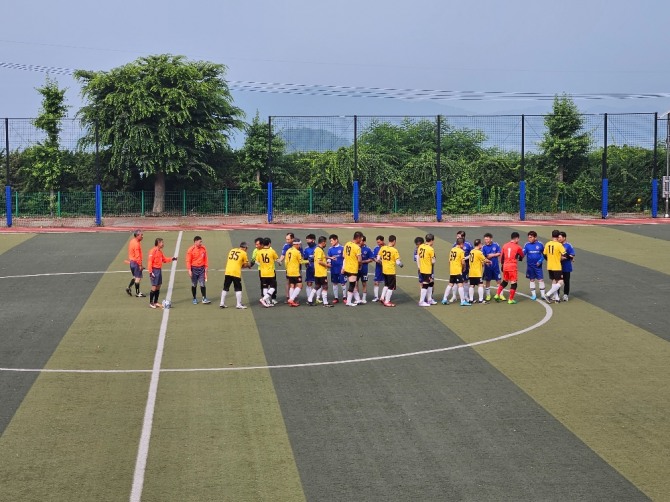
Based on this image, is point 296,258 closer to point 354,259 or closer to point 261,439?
point 354,259

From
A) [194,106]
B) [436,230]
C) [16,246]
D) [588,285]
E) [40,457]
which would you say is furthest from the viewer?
[194,106]

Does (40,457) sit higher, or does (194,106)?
(194,106)

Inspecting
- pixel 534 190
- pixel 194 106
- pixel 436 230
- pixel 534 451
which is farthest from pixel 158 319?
pixel 534 190

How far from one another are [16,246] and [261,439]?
2780 centimetres

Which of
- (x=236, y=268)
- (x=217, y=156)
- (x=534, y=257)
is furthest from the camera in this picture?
(x=217, y=156)

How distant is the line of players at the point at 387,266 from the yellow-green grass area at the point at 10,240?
16.5 meters

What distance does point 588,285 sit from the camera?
28.0 m

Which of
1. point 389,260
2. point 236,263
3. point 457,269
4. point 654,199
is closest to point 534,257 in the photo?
point 457,269

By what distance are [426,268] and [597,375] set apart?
25.2 feet

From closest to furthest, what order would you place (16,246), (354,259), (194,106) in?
(354,259) < (16,246) < (194,106)

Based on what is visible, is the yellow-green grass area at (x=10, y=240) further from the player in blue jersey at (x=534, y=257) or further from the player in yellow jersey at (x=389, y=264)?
the player in blue jersey at (x=534, y=257)

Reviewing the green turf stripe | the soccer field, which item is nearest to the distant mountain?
the soccer field

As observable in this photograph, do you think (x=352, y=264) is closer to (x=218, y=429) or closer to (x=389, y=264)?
(x=389, y=264)

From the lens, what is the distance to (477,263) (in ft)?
80.7
